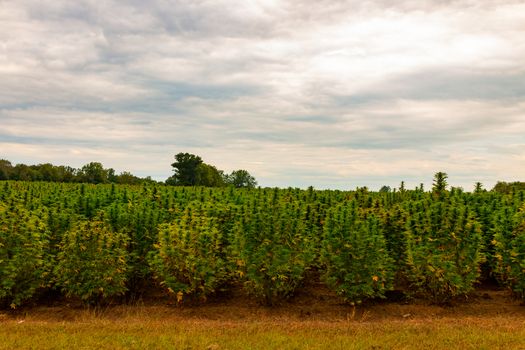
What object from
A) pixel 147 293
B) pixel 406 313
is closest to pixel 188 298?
pixel 147 293

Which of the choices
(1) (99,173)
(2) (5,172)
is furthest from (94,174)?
(2) (5,172)

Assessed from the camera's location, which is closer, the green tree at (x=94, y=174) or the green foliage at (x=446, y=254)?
the green foliage at (x=446, y=254)

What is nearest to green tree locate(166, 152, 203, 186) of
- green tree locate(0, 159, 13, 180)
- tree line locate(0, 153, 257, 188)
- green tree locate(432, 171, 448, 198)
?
tree line locate(0, 153, 257, 188)

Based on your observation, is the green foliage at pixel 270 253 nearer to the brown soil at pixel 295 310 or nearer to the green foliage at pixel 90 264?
the brown soil at pixel 295 310

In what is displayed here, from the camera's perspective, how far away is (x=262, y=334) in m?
9.74

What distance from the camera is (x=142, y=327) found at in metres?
10.2

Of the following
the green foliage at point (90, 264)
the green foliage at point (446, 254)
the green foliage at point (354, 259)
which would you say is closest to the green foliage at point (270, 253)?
the green foliage at point (354, 259)

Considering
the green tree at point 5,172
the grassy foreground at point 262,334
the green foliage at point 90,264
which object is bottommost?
the grassy foreground at point 262,334

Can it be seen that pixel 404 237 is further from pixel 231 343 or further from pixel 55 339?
pixel 55 339

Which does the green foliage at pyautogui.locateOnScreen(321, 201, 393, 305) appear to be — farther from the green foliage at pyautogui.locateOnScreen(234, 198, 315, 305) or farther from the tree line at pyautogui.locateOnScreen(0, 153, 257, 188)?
the tree line at pyautogui.locateOnScreen(0, 153, 257, 188)

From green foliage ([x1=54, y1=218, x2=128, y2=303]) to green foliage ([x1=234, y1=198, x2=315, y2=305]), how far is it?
2.90m

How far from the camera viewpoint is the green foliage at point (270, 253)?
12.0m

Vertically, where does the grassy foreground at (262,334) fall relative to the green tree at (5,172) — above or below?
below

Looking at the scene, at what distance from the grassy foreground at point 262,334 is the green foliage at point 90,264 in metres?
1.07
